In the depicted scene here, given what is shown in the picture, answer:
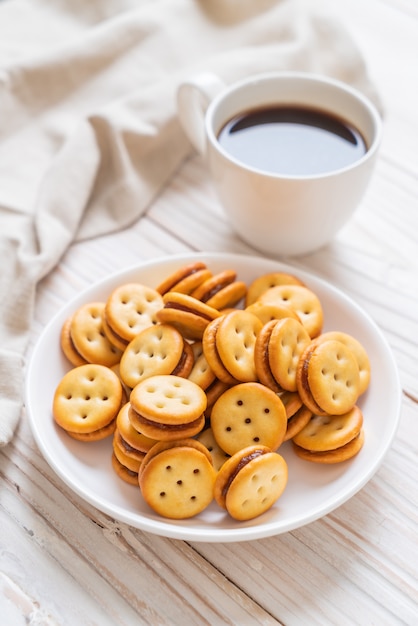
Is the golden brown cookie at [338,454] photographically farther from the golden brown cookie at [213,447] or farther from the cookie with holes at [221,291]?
the cookie with holes at [221,291]

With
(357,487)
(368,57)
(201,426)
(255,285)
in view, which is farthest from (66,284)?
(368,57)

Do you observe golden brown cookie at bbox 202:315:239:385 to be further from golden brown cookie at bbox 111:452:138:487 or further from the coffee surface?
the coffee surface

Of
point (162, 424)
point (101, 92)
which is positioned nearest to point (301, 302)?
point (162, 424)

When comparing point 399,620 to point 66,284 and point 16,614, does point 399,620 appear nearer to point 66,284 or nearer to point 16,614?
point 16,614

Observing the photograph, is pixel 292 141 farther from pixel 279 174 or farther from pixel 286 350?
pixel 286 350

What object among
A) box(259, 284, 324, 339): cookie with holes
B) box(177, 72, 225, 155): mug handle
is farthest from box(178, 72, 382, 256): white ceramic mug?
box(259, 284, 324, 339): cookie with holes

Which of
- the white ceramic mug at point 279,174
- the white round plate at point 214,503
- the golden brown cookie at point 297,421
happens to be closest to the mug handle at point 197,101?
the white ceramic mug at point 279,174

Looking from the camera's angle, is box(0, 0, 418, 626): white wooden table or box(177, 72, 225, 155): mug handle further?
box(177, 72, 225, 155): mug handle
